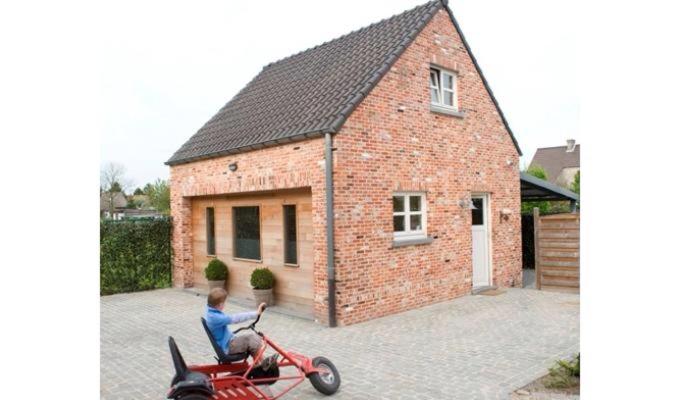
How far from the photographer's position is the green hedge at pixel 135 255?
12.8 meters

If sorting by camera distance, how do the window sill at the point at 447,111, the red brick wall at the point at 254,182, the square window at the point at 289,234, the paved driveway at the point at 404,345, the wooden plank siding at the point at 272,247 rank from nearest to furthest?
the paved driveway at the point at 404,345 → the red brick wall at the point at 254,182 → the wooden plank siding at the point at 272,247 → the square window at the point at 289,234 → the window sill at the point at 447,111

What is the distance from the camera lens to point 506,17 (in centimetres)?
504

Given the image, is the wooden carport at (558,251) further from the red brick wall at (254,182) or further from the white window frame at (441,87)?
the red brick wall at (254,182)

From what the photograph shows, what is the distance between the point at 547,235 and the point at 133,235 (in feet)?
35.1

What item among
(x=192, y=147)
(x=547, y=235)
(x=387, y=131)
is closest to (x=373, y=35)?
(x=387, y=131)

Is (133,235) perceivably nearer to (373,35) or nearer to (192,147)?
(192,147)

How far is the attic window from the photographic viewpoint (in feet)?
36.2

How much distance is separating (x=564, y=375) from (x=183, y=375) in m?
4.18

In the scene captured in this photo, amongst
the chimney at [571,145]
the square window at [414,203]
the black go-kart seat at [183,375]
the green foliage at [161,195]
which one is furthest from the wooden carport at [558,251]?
the chimney at [571,145]

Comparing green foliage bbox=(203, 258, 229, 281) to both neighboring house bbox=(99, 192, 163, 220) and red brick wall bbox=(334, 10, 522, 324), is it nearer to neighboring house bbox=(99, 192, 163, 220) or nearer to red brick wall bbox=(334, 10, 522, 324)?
red brick wall bbox=(334, 10, 522, 324)

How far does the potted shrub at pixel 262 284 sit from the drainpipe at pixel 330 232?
218 centimetres

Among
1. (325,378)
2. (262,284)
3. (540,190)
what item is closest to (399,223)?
(262,284)

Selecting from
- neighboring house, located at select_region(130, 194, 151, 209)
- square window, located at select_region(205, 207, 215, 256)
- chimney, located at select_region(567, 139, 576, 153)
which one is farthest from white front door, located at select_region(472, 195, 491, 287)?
neighboring house, located at select_region(130, 194, 151, 209)

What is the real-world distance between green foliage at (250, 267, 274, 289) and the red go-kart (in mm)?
4680
